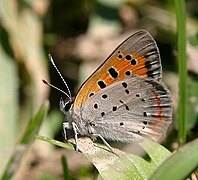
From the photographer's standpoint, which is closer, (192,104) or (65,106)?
(65,106)

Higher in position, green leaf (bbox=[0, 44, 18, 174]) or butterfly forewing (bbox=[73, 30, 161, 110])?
butterfly forewing (bbox=[73, 30, 161, 110])

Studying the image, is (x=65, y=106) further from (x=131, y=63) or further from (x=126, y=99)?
(x=131, y=63)

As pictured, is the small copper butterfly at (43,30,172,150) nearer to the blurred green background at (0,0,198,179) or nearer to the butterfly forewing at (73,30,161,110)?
the butterfly forewing at (73,30,161,110)

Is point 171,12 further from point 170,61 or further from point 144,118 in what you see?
point 144,118

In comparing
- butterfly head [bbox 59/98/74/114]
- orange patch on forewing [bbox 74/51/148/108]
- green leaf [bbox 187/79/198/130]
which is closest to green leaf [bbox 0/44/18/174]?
butterfly head [bbox 59/98/74/114]

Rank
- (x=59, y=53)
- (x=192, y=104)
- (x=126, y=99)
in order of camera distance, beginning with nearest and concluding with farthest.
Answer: (x=126, y=99) < (x=192, y=104) < (x=59, y=53)

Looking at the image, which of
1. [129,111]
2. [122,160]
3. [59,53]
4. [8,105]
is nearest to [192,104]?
[129,111]

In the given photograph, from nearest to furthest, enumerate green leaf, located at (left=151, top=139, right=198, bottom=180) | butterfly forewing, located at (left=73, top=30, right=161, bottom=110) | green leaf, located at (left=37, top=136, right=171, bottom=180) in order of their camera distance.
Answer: green leaf, located at (left=151, top=139, right=198, bottom=180), green leaf, located at (left=37, top=136, right=171, bottom=180), butterfly forewing, located at (left=73, top=30, right=161, bottom=110)
